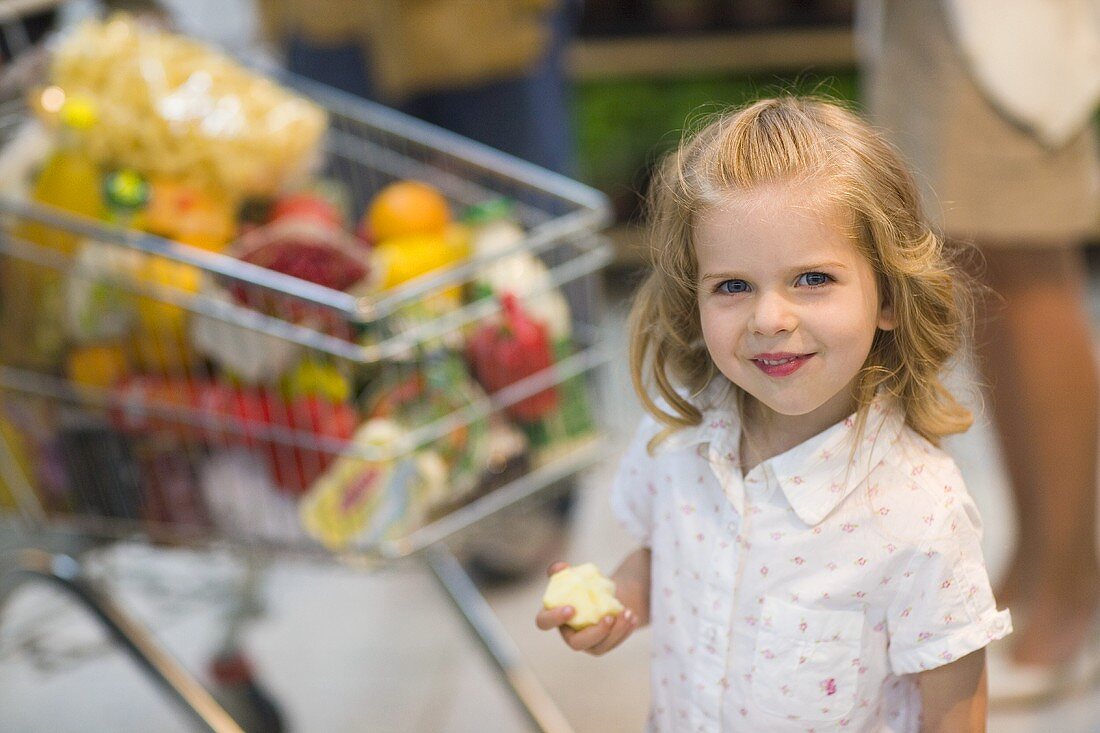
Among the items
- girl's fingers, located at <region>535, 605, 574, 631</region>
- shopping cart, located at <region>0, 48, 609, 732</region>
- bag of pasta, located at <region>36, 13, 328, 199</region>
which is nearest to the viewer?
girl's fingers, located at <region>535, 605, 574, 631</region>

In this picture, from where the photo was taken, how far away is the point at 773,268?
0.68m

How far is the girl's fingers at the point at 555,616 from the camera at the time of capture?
772 mm

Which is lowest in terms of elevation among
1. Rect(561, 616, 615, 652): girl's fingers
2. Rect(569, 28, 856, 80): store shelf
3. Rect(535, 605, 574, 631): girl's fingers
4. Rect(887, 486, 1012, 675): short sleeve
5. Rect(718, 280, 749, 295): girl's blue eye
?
Rect(887, 486, 1012, 675): short sleeve

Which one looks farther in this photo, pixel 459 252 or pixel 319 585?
pixel 319 585

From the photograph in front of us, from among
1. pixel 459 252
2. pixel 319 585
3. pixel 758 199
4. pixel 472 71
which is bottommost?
pixel 319 585

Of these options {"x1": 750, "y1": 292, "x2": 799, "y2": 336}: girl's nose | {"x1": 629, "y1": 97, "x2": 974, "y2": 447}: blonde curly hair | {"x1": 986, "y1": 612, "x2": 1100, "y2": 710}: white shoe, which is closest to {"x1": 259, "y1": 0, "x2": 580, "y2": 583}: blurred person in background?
{"x1": 986, "y1": 612, "x2": 1100, "y2": 710}: white shoe

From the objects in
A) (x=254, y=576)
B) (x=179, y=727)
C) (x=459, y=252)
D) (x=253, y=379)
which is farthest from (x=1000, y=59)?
(x=179, y=727)

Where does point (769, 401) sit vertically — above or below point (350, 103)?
below

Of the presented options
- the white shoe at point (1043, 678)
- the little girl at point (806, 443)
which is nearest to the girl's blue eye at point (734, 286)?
the little girl at point (806, 443)

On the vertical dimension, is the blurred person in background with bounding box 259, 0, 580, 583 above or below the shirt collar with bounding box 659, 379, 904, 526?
above

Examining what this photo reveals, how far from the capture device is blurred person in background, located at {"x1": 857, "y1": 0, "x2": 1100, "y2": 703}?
4.19ft

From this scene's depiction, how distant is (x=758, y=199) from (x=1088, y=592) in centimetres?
106

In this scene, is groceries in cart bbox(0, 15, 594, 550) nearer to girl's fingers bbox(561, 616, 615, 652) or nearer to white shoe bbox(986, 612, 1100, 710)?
girl's fingers bbox(561, 616, 615, 652)

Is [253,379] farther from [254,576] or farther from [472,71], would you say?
[472,71]
